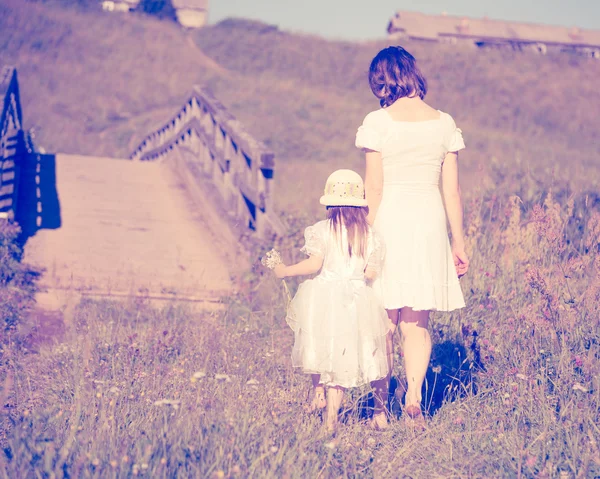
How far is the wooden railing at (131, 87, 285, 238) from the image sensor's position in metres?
7.45

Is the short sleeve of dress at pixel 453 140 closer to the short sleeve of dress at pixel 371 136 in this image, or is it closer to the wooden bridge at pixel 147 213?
the short sleeve of dress at pixel 371 136

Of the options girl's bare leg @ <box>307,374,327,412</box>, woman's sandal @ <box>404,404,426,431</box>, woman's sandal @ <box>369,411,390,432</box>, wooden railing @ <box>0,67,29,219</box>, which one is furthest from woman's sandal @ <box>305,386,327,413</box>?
wooden railing @ <box>0,67,29,219</box>

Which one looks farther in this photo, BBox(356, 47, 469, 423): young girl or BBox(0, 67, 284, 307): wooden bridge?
BBox(0, 67, 284, 307): wooden bridge

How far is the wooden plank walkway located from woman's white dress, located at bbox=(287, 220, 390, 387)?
2412mm

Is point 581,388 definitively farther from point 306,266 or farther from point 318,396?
point 306,266

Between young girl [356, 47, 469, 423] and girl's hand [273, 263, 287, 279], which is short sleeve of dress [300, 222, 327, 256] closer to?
girl's hand [273, 263, 287, 279]

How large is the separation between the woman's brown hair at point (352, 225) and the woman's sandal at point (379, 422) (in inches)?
31.1

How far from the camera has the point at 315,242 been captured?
3500mm

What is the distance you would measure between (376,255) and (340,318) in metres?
0.35

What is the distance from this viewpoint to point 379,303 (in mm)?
3514

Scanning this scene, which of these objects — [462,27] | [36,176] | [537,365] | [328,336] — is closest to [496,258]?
[537,365]

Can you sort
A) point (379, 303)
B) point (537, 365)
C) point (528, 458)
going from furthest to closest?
point (537, 365), point (379, 303), point (528, 458)

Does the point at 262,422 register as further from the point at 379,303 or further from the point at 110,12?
the point at 110,12

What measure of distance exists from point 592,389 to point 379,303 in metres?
1.12
